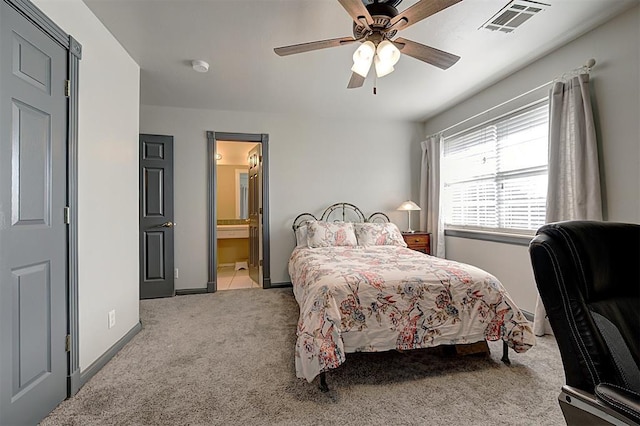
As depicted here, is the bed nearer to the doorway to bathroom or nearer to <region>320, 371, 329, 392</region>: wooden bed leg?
<region>320, 371, 329, 392</region>: wooden bed leg

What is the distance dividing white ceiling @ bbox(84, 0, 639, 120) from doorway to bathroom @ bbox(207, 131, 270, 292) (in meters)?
0.74

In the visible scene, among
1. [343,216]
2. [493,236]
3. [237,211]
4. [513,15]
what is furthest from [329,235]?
[237,211]

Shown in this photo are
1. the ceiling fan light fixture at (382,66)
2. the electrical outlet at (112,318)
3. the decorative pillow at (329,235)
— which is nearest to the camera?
the ceiling fan light fixture at (382,66)

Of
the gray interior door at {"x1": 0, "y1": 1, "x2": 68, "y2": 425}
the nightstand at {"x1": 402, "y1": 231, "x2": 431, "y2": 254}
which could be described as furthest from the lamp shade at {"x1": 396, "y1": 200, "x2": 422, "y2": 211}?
the gray interior door at {"x1": 0, "y1": 1, "x2": 68, "y2": 425}

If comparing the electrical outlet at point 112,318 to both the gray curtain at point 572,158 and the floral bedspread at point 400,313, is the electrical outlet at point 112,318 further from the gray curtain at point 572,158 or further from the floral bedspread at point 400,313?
the gray curtain at point 572,158

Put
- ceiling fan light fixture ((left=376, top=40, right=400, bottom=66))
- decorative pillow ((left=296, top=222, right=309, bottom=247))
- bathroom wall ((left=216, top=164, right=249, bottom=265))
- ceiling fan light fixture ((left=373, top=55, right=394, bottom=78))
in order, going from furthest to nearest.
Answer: bathroom wall ((left=216, top=164, right=249, bottom=265))
decorative pillow ((left=296, top=222, right=309, bottom=247))
ceiling fan light fixture ((left=373, top=55, right=394, bottom=78))
ceiling fan light fixture ((left=376, top=40, right=400, bottom=66))

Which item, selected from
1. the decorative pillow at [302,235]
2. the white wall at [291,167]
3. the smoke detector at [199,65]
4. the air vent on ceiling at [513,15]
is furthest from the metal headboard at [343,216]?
the air vent on ceiling at [513,15]

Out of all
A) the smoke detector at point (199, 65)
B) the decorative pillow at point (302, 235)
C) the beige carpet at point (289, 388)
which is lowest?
the beige carpet at point (289, 388)

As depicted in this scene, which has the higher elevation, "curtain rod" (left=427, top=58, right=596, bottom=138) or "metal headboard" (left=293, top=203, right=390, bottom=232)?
"curtain rod" (left=427, top=58, right=596, bottom=138)

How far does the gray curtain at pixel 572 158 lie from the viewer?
2424mm

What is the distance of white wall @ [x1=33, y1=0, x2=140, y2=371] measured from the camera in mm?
2041

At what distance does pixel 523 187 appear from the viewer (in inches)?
124

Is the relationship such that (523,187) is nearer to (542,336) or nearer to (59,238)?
(542,336)

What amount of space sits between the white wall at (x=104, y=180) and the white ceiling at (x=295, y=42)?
0.84 feet
